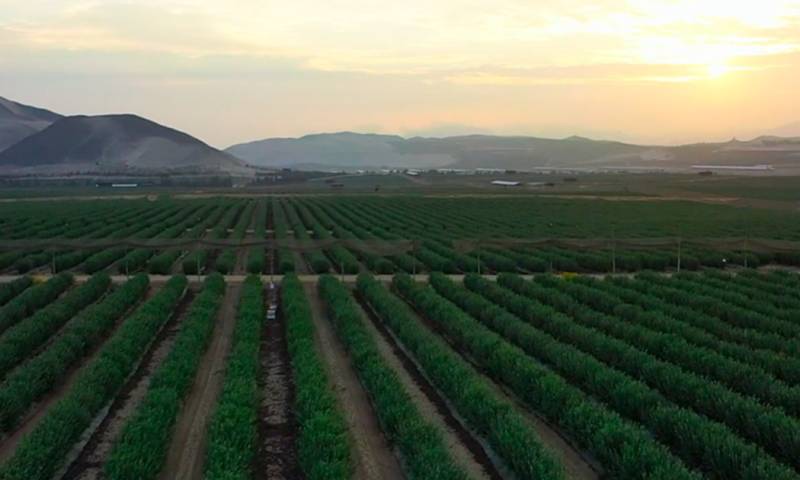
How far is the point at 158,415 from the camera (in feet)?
30.1

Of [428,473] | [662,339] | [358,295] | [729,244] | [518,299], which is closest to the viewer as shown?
[428,473]

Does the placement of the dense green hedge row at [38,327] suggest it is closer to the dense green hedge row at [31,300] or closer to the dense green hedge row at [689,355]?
the dense green hedge row at [31,300]

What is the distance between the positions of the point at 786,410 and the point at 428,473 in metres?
5.04

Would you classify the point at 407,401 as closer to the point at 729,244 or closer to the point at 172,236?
the point at 729,244

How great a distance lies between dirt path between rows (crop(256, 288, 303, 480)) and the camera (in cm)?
878

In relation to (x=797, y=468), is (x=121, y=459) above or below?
above

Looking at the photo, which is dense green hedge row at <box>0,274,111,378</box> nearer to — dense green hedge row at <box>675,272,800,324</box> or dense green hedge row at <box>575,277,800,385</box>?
dense green hedge row at <box>575,277,800,385</box>

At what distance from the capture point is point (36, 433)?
28.5 feet

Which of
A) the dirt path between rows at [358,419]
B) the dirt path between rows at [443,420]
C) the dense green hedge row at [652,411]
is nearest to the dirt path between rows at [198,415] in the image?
the dirt path between rows at [358,419]

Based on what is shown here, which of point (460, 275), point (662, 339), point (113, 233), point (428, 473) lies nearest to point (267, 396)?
point (428, 473)

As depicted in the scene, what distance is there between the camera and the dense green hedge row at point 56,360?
1003cm

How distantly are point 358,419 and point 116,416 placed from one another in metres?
3.52

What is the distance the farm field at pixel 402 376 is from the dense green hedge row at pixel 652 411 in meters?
0.03

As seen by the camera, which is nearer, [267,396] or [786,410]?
[786,410]
